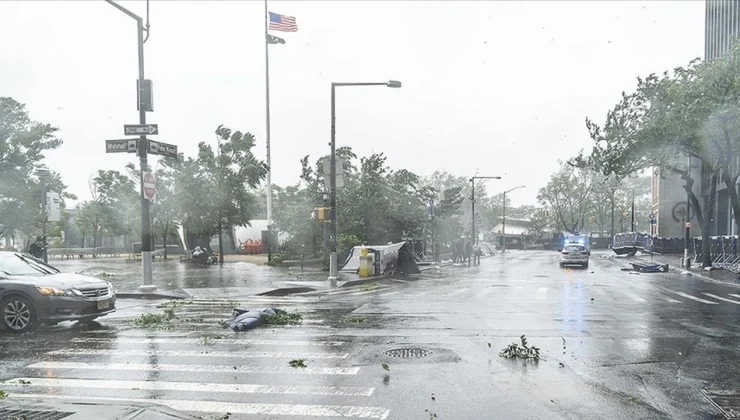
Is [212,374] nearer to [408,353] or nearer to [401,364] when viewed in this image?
[401,364]

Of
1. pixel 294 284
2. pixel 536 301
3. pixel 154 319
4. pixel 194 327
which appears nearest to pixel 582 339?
pixel 536 301

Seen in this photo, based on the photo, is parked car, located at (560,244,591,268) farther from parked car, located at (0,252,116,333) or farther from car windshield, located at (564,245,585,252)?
parked car, located at (0,252,116,333)

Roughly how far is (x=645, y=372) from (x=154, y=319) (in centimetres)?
877

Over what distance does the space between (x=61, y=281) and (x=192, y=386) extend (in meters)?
5.56

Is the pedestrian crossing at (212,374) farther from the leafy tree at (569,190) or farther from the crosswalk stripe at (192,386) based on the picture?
the leafy tree at (569,190)

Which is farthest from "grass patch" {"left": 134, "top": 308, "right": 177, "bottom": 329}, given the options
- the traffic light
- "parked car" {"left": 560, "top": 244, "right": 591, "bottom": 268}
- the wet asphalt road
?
"parked car" {"left": 560, "top": 244, "right": 591, "bottom": 268}

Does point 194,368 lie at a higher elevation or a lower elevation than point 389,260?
higher

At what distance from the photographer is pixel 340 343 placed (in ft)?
28.8

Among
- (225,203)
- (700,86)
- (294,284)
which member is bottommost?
(294,284)

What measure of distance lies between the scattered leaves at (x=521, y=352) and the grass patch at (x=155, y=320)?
6.22 meters

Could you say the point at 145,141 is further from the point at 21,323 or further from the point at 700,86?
the point at 700,86

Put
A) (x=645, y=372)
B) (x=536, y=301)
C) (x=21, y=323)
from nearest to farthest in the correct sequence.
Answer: (x=645, y=372) < (x=21, y=323) < (x=536, y=301)

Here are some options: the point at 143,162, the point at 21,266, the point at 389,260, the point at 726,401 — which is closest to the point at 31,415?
the point at 726,401

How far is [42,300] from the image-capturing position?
1002 centimetres
